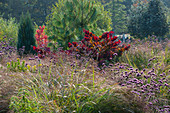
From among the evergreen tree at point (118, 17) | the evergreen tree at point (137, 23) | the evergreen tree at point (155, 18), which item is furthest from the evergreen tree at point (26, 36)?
the evergreen tree at point (118, 17)

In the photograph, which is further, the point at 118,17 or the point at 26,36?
the point at 118,17

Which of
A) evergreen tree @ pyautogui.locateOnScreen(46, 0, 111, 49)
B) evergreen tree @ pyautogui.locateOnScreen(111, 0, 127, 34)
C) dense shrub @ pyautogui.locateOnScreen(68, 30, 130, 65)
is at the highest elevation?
evergreen tree @ pyautogui.locateOnScreen(111, 0, 127, 34)

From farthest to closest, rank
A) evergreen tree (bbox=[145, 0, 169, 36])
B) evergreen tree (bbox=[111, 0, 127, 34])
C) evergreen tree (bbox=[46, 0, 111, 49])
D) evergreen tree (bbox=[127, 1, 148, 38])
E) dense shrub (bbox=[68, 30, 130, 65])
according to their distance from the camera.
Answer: evergreen tree (bbox=[111, 0, 127, 34])
evergreen tree (bbox=[127, 1, 148, 38])
evergreen tree (bbox=[145, 0, 169, 36])
evergreen tree (bbox=[46, 0, 111, 49])
dense shrub (bbox=[68, 30, 130, 65])

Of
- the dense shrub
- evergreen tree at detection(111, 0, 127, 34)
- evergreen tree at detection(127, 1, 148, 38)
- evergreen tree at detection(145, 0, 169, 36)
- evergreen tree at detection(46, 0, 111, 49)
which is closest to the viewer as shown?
the dense shrub

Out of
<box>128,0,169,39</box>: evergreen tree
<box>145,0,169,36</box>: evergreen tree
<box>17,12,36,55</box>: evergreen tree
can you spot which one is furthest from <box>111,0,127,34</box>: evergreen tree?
<box>17,12,36,55</box>: evergreen tree

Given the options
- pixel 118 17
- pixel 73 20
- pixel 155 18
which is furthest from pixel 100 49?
pixel 118 17

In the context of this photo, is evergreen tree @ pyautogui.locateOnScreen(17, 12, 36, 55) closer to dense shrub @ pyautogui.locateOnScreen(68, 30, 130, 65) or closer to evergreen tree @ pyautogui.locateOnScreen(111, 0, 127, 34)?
dense shrub @ pyautogui.locateOnScreen(68, 30, 130, 65)

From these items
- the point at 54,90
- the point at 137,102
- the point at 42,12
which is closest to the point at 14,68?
the point at 54,90

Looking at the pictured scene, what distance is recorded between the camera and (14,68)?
216 inches

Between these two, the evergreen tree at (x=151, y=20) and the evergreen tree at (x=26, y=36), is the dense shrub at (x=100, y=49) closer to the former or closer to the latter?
the evergreen tree at (x=26, y=36)

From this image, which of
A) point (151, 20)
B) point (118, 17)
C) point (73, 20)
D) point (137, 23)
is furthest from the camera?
point (118, 17)

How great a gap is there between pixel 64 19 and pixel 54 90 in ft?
20.7

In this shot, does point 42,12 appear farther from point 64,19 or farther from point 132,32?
point 64,19

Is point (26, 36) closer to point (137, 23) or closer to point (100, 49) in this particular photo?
point (100, 49)
